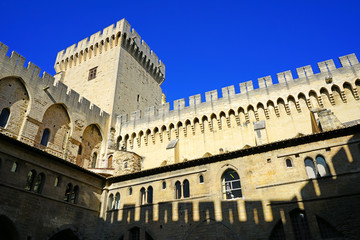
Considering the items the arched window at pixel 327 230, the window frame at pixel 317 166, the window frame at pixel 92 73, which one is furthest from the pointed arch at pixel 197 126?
the window frame at pixel 92 73

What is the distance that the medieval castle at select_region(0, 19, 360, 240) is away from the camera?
12633 mm

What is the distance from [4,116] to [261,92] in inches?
667

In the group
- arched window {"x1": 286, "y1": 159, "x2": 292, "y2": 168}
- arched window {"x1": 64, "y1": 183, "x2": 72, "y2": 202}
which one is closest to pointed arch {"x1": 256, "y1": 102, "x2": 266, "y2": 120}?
arched window {"x1": 286, "y1": 159, "x2": 292, "y2": 168}

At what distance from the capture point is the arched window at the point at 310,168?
13.2m

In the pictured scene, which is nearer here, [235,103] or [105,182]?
[105,182]

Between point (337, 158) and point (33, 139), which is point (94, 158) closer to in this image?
point (33, 139)

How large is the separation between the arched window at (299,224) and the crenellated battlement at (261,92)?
8683 mm

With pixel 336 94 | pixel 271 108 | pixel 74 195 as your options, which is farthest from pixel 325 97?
pixel 74 195

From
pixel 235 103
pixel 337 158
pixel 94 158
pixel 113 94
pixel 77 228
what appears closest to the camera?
pixel 337 158

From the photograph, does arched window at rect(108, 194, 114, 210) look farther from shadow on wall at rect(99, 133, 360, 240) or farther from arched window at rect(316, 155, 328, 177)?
arched window at rect(316, 155, 328, 177)

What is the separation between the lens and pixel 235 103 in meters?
20.4

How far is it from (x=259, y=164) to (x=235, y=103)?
701 centimetres

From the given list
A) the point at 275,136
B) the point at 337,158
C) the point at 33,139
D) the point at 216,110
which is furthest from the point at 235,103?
the point at 33,139

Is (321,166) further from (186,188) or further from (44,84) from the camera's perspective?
(44,84)
